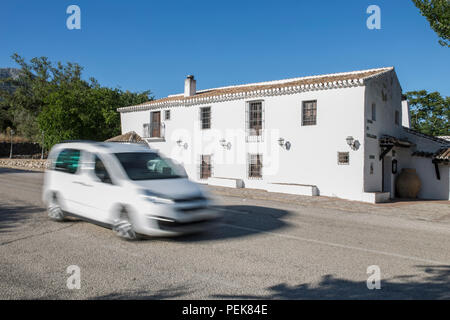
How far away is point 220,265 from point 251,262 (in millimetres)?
511

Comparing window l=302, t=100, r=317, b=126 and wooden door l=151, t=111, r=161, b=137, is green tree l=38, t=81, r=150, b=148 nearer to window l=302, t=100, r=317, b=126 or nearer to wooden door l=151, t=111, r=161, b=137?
wooden door l=151, t=111, r=161, b=137

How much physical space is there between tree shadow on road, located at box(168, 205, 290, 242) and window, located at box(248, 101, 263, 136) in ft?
28.6

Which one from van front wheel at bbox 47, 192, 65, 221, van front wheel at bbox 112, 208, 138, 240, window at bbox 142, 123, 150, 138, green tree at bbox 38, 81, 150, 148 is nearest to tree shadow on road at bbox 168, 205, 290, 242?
van front wheel at bbox 112, 208, 138, 240

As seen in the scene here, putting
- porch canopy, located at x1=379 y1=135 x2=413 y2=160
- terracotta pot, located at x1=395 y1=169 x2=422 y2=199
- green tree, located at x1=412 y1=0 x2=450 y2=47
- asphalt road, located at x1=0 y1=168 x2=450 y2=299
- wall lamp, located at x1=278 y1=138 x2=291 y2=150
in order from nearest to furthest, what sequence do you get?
asphalt road, located at x1=0 y1=168 x2=450 y2=299
green tree, located at x1=412 y1=0 x2=450 y2=47
porch canopy, located at x1=379 y1=135 x2=413 y2=160
wall lamp, located at x1=278 y1=138 x2=291 y2=150
terracotta pot, located at x1=395 y1=169 x2=422 y2=199

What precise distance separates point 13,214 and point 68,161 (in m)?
2.82

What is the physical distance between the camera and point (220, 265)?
16.5ft

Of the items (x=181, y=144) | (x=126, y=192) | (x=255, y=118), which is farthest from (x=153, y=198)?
(x=181, y=144)

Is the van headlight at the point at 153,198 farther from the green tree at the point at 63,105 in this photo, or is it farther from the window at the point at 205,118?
the green tree at the point at 63,105

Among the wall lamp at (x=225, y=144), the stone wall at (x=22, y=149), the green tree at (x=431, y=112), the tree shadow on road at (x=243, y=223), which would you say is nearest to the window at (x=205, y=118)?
the wall lamp at (x=225, y=144)

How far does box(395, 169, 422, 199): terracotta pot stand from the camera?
19.1 meters

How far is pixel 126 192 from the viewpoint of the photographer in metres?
6.22

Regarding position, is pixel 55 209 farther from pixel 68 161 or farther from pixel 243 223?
pixel 243 223

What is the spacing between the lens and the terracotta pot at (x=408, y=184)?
1909cm
